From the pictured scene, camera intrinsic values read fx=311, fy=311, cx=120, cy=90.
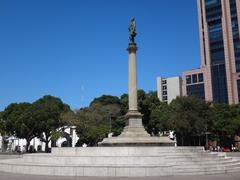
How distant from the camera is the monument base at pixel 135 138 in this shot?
2661cm

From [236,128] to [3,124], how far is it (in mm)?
49109

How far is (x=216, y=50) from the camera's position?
112875 millimetres

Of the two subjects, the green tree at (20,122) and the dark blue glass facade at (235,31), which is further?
the dark blue glass facade at (235,31)

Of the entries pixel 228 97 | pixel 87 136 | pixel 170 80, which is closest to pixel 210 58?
pixel 228 97

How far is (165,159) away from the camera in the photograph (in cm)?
2053

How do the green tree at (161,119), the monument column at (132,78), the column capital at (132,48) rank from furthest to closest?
the green tree at (161,119), the column capital at (132,48), the monument column at (132,78)

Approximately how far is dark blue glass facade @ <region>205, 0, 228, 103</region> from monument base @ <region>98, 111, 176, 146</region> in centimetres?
8368

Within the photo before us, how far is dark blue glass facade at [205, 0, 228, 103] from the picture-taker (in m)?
108

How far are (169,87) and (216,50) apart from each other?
35301 mm

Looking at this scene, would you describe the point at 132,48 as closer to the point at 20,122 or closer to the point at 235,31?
the point at 20,122

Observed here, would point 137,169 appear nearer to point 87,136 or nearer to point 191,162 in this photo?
point 191,162

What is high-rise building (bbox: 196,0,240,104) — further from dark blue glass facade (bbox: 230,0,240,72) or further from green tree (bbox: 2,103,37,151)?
green tree (bbox: 2,103,37,151)

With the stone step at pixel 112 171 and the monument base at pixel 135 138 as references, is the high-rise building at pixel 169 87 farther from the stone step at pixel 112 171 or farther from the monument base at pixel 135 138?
the stone step at pixel 112 171

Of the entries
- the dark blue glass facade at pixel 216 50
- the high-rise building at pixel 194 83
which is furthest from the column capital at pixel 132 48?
the high-rise building at pixel 194 83
